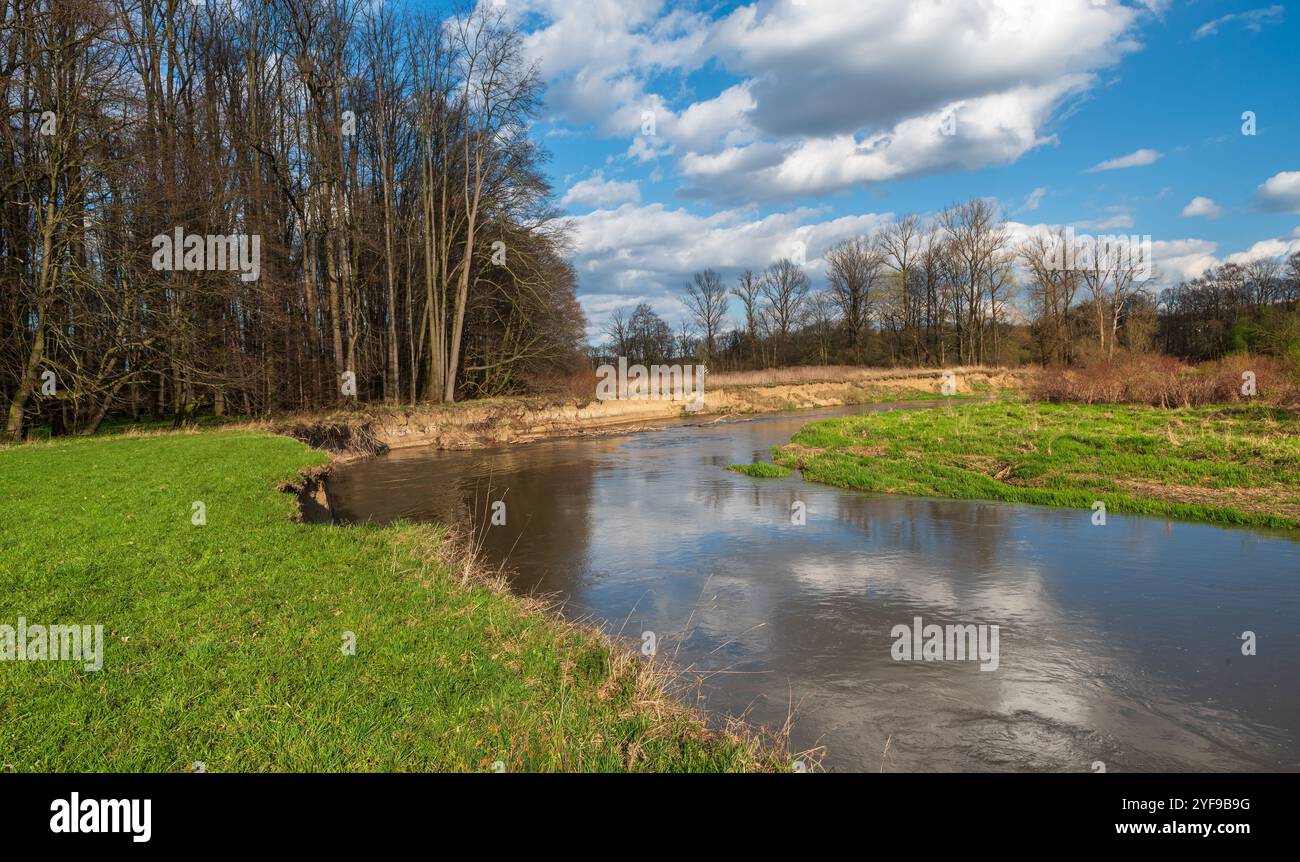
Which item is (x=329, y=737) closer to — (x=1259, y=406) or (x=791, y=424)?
(x=1259, y=406)

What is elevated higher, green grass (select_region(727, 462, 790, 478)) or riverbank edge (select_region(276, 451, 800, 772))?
green grass (select_region(727, 462, 790, 478))

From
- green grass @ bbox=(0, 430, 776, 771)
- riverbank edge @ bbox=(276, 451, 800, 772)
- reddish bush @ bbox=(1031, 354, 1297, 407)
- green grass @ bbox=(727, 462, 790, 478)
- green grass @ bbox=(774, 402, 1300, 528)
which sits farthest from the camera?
reddish bush @ bbox=(1031, 354, 1297, 407)

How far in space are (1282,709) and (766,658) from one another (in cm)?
378

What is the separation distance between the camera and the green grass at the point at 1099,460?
37.8 feet

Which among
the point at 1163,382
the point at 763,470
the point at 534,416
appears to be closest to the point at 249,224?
the point at 534,416

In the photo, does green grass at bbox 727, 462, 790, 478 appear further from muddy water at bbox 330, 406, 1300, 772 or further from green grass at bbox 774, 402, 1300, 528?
muddy water at bbox 330, 406, 1300, 772

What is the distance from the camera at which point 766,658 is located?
6180 mm

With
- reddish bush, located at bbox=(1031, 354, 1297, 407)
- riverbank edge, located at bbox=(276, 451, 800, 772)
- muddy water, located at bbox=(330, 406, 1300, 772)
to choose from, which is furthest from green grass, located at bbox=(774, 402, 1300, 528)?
riverbank edge, located at bbox=(276, 451, 800, 772)

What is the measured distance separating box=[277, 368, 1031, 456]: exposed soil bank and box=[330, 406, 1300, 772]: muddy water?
Result: 10889 mm

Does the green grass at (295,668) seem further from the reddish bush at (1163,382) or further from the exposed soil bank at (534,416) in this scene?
the reddish bush at (1163,382)

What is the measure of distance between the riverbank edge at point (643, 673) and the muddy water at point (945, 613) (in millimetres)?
242

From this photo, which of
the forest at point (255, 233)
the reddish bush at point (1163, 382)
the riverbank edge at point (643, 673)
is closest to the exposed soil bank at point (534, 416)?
the forest at point (255, 233)

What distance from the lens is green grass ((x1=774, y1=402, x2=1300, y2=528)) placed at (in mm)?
11516

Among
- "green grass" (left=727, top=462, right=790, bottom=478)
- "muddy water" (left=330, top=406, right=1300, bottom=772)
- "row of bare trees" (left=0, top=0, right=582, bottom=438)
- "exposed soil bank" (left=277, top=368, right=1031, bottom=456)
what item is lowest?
"muddy water" (left=330, top=406, right=1300, bottom=772)
